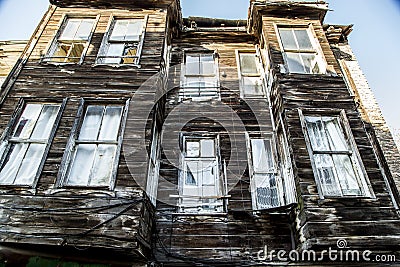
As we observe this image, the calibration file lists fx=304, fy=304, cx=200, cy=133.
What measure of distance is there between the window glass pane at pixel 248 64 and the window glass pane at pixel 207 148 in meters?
3.00

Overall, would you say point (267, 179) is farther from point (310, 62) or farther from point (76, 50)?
point (76, 50)

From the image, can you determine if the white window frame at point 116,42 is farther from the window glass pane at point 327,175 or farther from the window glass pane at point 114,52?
the window glass pane at point 327,175

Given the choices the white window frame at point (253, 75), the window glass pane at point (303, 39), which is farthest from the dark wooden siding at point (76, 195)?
the window glass pane at point (303, 39)

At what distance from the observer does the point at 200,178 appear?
7.60m

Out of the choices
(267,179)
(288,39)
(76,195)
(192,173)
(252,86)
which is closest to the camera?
(76,195)

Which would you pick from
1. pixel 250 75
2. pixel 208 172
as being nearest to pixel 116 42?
pixel 250 75

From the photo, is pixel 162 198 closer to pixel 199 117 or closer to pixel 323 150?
pixel 199 117

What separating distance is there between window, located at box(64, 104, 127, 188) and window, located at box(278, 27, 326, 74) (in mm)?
4992

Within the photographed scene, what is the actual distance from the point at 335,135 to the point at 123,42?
6257mm

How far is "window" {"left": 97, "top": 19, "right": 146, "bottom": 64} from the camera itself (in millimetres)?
8352

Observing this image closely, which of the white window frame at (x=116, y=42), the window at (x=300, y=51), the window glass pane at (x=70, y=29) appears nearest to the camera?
the white window frame at (x=116, y=42)

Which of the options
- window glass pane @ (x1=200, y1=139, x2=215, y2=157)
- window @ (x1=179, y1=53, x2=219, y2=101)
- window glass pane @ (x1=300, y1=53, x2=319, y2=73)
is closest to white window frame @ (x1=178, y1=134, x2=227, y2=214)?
window glass pane @ (x1=200, y1=139, x2=215, y2=157)

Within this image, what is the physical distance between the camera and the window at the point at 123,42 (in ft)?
27.4

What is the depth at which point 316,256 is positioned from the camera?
5.71 meters
